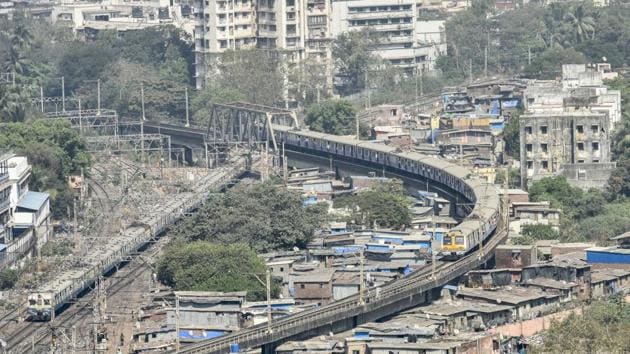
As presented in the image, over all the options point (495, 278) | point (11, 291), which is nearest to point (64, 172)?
point (11, 291)

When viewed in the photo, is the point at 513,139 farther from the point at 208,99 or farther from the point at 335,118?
the point at 208,99

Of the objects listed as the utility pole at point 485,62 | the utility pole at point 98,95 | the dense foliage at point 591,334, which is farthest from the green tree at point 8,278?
the utility pole at point 485,62

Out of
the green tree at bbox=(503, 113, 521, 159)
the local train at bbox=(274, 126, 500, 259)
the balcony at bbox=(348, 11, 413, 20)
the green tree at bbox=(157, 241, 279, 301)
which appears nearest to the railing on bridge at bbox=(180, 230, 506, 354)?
the local train at bbox=(274, 126, 500, 259)

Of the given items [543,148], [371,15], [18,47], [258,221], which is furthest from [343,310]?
[371,15]

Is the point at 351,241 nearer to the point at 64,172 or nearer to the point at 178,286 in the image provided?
the point at 178,286

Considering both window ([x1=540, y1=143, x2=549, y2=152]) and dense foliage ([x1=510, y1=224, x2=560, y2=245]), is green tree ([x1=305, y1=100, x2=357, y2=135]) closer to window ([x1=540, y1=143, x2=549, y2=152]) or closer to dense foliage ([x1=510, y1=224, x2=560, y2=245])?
window ([x1=540, y1=143, x2=549, y2=152])

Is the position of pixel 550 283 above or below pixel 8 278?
above

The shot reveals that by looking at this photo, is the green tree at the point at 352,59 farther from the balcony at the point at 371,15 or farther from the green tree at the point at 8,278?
the green tree at the point at 8,278

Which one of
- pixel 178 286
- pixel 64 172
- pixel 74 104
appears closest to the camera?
pixel 178 286
